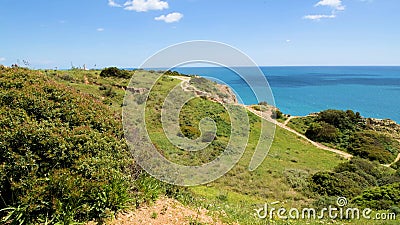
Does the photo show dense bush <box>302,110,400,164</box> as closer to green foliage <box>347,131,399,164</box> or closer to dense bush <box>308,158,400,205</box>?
green foliage <box>347,131,399,164</box>

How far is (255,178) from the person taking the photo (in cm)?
1780

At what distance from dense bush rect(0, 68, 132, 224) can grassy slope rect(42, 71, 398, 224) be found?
2391 millimetres

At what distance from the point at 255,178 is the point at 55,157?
48.1 feet

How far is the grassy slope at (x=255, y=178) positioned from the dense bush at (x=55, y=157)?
2.39m

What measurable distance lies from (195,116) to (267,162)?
11.2 metres

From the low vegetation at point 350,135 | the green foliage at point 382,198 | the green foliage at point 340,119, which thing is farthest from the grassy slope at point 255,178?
the green foliage at point 340,119

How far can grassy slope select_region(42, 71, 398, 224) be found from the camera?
820cm

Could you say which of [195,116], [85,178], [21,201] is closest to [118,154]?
[85,178]

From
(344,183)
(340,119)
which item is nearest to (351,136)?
(340,119)

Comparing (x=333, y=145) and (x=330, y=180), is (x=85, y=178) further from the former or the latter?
(x=333, y=145)

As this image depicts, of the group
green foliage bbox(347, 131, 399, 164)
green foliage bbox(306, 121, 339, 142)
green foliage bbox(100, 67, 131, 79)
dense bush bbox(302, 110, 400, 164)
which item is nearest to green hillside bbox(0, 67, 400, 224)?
green foliage bbox(347, 131, 399, 164)

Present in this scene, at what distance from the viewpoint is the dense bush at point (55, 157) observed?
4.51 m

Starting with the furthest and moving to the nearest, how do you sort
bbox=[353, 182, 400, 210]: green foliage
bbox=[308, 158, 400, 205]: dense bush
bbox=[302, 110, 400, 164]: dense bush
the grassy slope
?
bbox=[302, 110, 400, 164]: dense bush
bbox=[308, 158, 400, 205]: dense bush
bbox=[353, 182, 400, 210]: green foliage
the grassy slope

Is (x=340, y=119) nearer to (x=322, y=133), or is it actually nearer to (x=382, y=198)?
(x=322, y=133)
